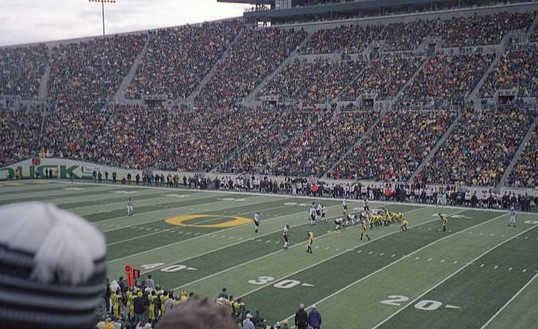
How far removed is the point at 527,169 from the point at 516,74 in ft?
31.7

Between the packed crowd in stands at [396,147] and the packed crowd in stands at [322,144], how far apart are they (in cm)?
84

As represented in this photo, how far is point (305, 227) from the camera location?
24.8 m

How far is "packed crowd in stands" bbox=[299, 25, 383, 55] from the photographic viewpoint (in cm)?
4981

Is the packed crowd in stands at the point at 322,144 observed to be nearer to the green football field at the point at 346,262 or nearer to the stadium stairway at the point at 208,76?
the green football field at the point at 346,262

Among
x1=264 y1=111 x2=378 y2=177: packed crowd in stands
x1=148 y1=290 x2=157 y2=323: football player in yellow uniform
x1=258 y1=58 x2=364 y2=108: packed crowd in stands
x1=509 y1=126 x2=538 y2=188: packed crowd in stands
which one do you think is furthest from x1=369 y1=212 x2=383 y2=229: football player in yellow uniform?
x1=258 y1=58 x2=364 y2=108: packed crowd in stands

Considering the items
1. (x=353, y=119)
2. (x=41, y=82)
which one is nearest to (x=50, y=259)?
(x=353, y=119)

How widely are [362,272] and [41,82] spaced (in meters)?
50.2

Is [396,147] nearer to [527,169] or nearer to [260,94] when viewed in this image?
[527,169]

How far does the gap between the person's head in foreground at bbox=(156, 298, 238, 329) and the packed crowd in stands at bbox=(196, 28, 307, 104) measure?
48448 millimetres

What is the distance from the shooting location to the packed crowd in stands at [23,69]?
2322 inches

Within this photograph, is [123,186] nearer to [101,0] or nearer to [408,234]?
[408,234]

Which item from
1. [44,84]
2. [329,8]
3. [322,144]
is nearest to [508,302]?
[322,144]

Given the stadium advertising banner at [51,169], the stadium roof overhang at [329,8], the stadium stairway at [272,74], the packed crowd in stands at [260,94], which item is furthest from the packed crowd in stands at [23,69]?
the stadium stairway at [272,74]

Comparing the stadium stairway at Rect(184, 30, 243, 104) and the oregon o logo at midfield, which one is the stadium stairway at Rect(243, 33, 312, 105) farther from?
the oregon o logo at midfield
